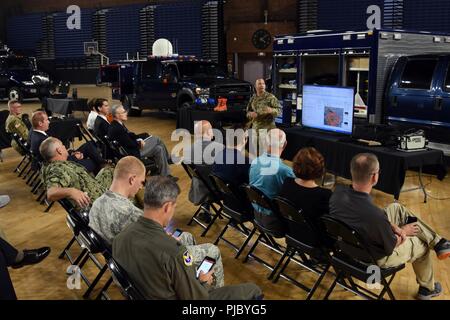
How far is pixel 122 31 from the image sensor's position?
21.1 metres

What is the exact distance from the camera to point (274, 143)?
438 centimetres

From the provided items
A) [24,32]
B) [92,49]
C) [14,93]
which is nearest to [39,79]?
[14,93]

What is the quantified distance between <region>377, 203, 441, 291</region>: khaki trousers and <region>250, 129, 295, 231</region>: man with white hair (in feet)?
3.05

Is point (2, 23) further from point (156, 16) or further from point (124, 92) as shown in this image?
point (124, 92)

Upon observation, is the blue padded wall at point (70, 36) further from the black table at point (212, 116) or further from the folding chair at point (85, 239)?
the folding chair at point (85, 239)

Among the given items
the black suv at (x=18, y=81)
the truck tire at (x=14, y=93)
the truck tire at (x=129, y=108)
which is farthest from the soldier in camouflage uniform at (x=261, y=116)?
the truck tire at (x=14, y=93)

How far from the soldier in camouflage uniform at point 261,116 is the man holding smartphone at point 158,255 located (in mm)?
3790

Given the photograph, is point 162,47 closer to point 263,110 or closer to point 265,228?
point 263,110

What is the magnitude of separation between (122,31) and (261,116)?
15335 millimetres

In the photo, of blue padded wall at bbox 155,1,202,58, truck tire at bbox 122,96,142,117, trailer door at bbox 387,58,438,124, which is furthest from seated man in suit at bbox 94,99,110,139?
blue padded wall at bbox 155,1,202,58

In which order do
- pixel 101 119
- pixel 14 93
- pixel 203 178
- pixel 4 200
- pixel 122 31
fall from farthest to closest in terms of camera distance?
pixel 122 31
pixel 14 93
pixel 101 119
pixel 4 200
pixel 203 178

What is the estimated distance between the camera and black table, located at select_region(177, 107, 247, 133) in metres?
9.11

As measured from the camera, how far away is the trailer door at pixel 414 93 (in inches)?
293

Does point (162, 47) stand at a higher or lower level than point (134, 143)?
higher
